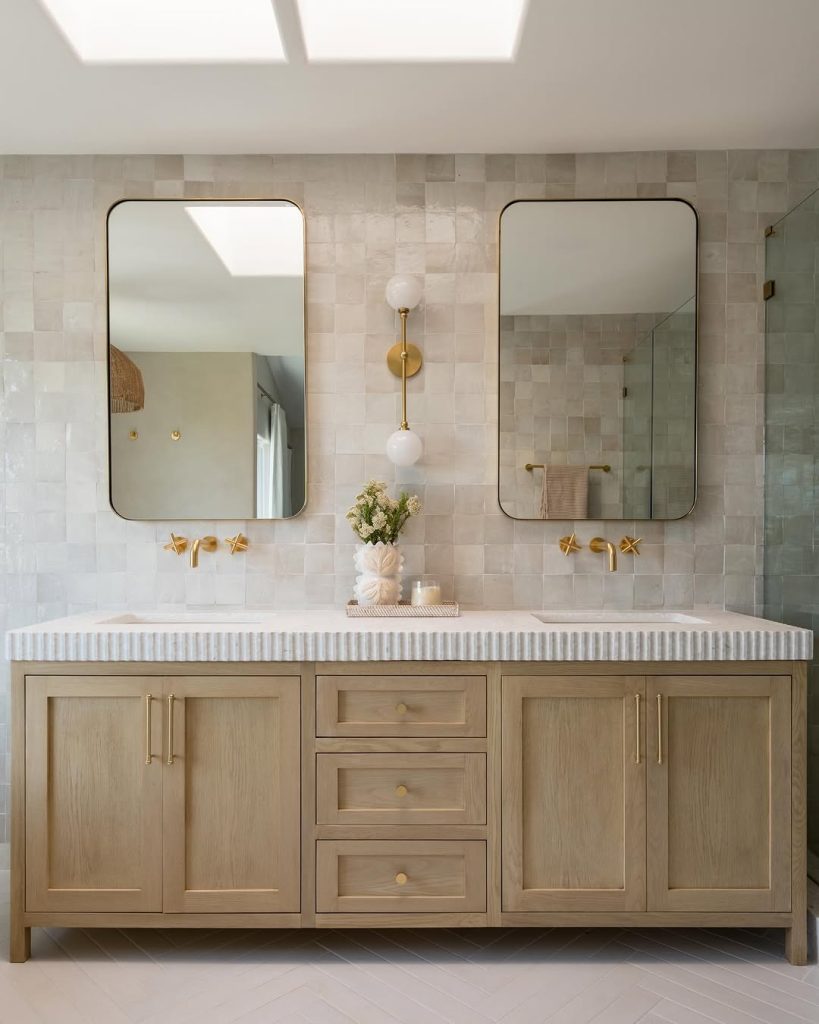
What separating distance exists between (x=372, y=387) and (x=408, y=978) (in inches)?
71.5

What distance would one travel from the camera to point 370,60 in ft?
7.08

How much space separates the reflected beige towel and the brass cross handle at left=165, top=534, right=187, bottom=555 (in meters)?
1.26

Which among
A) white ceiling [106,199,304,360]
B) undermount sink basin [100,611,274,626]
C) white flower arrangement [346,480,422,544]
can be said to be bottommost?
undermount sink basin [100,611,274,626]

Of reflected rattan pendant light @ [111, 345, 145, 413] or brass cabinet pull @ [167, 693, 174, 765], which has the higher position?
reflected rattan pendant light @ [111, 345, 145, 413]

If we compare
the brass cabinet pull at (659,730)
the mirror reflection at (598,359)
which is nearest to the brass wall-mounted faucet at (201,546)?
the mirror reflection at (598,359)

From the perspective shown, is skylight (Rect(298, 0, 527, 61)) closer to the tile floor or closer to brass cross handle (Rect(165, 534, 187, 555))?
brass cross handle (Rect(165, 534, 187, 555))

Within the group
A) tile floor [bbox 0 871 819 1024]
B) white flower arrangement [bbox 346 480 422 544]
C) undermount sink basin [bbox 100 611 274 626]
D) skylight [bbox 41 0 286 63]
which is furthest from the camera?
undermount sink basin [bbox 100 611 274 626]

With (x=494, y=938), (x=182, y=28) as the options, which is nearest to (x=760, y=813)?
(x=494, y=938)

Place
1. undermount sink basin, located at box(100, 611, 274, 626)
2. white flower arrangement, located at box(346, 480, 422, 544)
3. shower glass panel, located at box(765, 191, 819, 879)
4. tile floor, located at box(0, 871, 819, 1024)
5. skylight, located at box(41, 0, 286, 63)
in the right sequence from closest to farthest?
tile floor, located at box(0, 871, 819, 1024), skylight, located at box(41, 0, 286, 63), shower glass panel, located at box(765, 191, 819, 879), white flower arrangement, located at box(346, 480, 422, 544), undermount sink basin, located at box(100, 611, 274, 626)

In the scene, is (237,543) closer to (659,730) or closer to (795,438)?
(659,730)

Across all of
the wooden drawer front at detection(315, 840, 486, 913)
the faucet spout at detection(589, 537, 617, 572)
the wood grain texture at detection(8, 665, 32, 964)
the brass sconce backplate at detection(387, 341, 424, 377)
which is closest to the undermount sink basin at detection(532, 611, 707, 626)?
the faucet spout at detection(589, 537, 617, 572)

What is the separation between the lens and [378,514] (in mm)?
2562

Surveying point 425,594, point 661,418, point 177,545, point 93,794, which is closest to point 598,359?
point 661,418

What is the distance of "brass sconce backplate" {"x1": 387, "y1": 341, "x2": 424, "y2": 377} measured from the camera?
2.73 m
